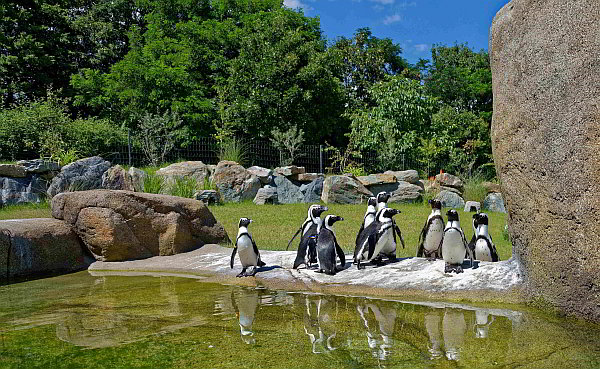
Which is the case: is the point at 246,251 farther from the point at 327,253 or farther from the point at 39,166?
the point at 39,166

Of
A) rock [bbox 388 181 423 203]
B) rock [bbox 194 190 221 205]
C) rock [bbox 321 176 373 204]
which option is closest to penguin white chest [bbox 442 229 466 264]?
rock [bbox 194 190 221 205]

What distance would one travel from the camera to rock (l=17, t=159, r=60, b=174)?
43.6ft

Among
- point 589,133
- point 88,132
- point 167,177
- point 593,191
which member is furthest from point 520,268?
point 88,132

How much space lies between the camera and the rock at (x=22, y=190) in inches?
499

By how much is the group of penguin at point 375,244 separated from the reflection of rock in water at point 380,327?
97 cm

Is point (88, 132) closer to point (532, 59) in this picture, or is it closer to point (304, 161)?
point (304, 161)

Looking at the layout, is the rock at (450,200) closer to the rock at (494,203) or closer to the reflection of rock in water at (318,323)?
the rock at (494,203)

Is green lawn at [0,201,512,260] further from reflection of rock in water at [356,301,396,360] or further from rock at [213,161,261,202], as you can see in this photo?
reflection of rock in water at [356,301,396,360]

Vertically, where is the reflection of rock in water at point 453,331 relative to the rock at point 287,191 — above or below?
below

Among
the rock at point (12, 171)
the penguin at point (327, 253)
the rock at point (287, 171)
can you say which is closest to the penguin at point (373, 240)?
the penguin at point (327, 253)

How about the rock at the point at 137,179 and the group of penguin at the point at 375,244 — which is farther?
the rock at the point at 137,179

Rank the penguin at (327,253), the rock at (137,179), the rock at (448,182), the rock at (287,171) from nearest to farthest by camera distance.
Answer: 1. the penguin at (327,253)
2. the rock at (137,179)
3. the rock at (287,171)
4. the rock at (448,182)

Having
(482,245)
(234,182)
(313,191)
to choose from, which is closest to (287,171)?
(313,191)

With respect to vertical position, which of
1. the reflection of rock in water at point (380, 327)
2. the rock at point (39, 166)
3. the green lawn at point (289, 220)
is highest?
the rock at point (39, 166)
